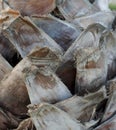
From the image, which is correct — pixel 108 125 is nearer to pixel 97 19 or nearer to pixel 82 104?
pixel 82 104

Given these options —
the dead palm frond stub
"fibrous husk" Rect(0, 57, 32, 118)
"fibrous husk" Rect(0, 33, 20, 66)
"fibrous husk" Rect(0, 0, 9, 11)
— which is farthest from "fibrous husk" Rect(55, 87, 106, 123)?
"fibrous husk" Rect(0, 0, 9, 11)

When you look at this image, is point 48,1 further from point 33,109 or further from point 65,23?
point 33,109

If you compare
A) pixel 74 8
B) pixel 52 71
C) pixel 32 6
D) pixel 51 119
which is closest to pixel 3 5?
pixel 32 6

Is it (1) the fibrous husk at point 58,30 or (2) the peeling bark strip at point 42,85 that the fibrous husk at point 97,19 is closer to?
(1) the fibrous husk at point 58,30

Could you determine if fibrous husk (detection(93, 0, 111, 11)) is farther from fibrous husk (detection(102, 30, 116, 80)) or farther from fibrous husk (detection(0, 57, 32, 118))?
fibrous husk (detection(0, 57, 32, 118))

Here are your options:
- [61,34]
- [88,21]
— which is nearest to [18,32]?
[61,34]

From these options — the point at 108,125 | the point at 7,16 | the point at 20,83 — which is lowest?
the point at 108,125
